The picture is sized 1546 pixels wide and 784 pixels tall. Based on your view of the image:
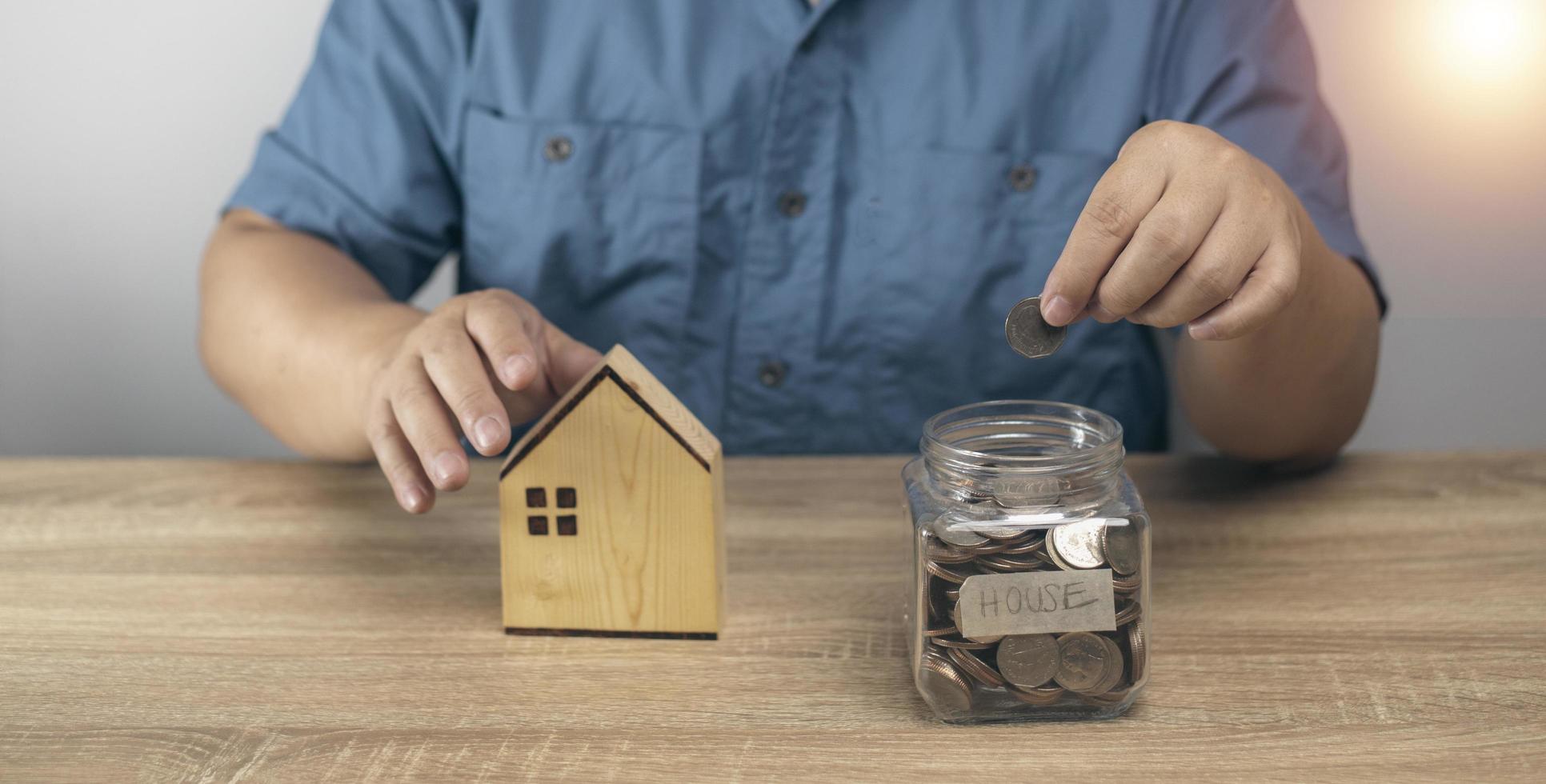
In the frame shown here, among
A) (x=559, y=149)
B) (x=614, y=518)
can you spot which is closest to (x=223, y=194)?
(x=559, y=149)

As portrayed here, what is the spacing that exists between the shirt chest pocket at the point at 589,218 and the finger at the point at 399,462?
388 millimetres

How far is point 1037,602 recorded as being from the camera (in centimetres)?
54

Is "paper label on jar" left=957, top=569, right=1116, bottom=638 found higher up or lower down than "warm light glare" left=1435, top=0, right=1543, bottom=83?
lower down

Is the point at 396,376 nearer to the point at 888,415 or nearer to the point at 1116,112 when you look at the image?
the point at 888,415

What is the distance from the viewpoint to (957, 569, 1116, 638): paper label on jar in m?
0.54

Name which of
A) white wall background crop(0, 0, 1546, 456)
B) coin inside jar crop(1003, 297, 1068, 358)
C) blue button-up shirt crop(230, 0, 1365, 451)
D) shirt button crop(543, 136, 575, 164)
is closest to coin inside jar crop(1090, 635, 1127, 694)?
coin inside jar crop(1003, 297, 1068, 358)

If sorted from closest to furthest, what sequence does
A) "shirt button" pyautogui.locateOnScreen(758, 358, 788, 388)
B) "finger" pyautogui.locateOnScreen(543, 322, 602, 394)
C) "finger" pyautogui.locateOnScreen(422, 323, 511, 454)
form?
"finger" pyautogui.locateOnScreen(422, 323, 511, 454) < "finger" pyautogui.locateOnScreen(543, 322, 602, 394) < "shirt button" pyautogui.locateOnScreen(758, 358, 788, 388)

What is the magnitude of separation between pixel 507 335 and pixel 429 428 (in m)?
0.07

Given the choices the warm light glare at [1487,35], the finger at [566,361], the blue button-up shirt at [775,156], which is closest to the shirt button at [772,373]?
the blue button-up shirt at [775,156]

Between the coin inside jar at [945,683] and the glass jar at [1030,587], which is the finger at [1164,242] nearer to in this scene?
the glass jar at [1030,587]

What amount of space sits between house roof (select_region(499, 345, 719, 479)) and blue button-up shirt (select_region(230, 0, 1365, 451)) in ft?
1.36

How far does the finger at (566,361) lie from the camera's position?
753 millimetres

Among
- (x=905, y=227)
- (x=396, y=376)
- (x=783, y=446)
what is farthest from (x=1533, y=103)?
(x=396, y=376)

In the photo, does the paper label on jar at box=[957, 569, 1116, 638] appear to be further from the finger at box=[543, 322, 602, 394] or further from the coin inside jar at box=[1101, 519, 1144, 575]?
the finger at box=[543, 322, 602, 394]
